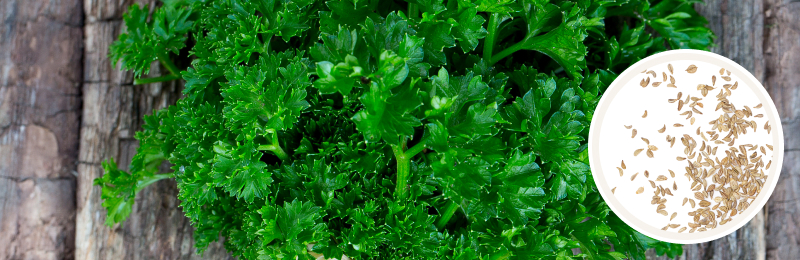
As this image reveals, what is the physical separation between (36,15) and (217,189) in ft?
3.68

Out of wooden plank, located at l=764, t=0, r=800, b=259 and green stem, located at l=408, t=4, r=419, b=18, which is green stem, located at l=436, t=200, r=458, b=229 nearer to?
green stem, located at l=408, t=4, r=419, b=18

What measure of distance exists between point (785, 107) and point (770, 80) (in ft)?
0.32

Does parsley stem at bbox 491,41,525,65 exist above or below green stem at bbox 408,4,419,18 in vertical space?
below

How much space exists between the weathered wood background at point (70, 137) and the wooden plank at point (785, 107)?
30mm

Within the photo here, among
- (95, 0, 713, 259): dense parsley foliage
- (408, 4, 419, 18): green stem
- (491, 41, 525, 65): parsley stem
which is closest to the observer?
(95, 0, 713, 259): dense parsley foliage

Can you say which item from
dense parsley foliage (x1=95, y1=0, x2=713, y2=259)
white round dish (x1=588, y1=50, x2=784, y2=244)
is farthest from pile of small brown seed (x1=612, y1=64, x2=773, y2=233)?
dense parsley foliage (x1=95, y1=0, x2=713, y2=259)

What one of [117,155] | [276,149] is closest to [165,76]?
[117,155]

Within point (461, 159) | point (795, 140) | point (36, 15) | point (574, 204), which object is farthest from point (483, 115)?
point (36, 15)

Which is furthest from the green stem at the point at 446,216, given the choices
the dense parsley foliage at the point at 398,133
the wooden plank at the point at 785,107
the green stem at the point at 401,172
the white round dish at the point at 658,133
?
the wooden plank at the point at 785,107

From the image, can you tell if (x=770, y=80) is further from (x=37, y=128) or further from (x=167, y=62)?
(x=37, y=128)

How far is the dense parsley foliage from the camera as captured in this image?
1021 millimetres

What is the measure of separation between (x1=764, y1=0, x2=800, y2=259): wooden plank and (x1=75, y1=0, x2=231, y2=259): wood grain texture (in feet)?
6.13

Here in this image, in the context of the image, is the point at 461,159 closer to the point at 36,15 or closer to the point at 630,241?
the point at 630,241

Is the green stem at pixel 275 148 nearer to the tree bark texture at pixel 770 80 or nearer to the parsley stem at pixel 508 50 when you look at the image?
the parsley stem at pixel 508 50
